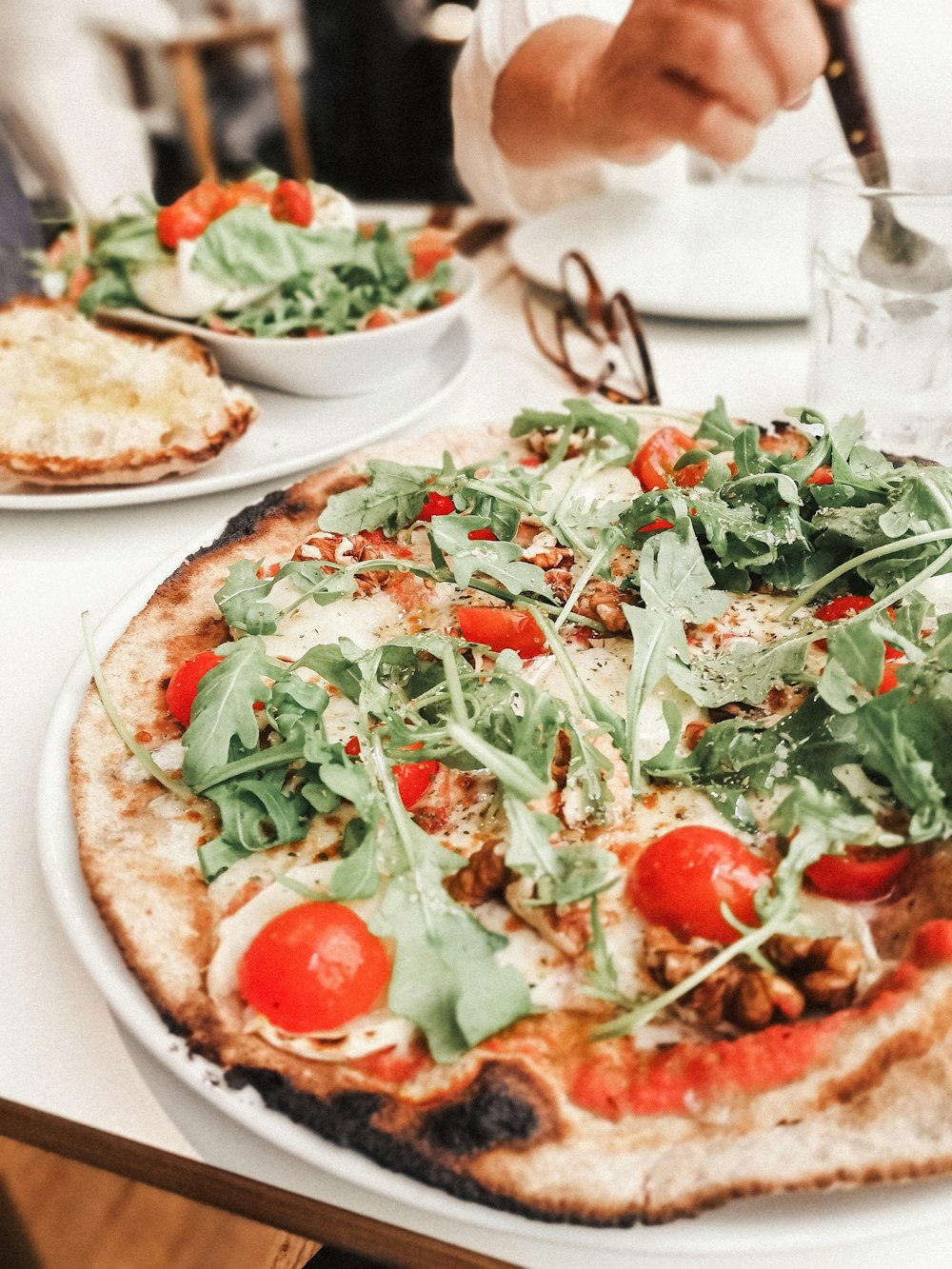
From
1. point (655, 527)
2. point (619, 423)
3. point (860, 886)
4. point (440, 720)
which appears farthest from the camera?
point (619, 423)

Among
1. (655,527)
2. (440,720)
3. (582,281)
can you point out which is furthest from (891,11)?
(440,720)

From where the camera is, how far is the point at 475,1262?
865 millimetres

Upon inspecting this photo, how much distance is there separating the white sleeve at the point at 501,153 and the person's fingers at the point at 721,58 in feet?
2.66

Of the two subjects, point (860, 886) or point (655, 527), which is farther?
point (655, 527)

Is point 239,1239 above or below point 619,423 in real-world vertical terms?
below

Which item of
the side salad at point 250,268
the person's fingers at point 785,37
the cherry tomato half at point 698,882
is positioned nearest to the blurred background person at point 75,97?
the side salad at point 250,268

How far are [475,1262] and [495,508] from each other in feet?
3.48

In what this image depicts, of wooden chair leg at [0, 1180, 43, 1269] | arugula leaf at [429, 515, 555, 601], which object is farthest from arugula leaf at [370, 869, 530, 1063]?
wooden chair leg at [0, 1180, 43, 1269]

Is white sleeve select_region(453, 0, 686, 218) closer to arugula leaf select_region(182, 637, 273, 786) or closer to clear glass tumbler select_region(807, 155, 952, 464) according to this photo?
clear glass tumbler select_region(807, 155, 952, 464)

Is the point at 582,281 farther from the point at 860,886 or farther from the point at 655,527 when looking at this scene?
the point at 860,886

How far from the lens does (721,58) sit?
6.85 ft

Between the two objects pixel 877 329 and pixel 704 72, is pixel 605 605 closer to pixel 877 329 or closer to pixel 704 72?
pixel 877 329

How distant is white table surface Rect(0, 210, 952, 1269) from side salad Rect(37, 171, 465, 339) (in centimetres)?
38

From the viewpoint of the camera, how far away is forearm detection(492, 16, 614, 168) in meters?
2.69
